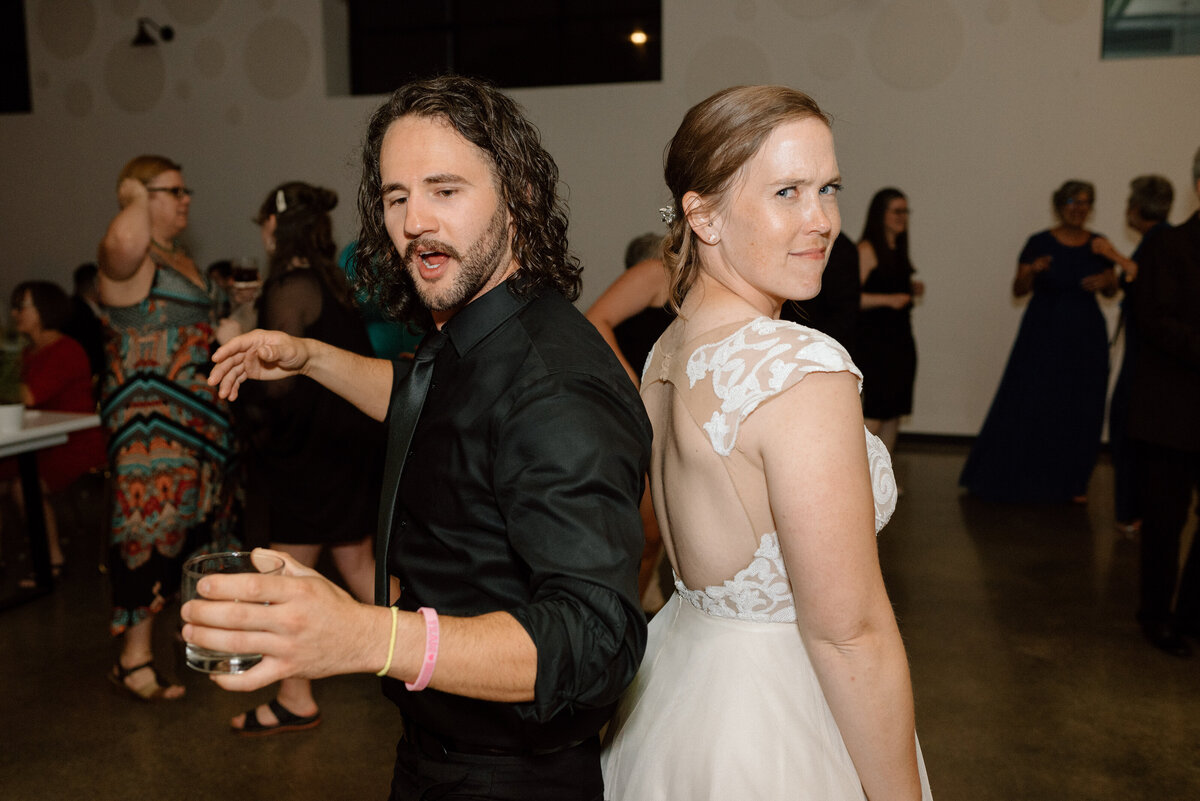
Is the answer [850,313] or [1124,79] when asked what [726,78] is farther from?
[850,313]

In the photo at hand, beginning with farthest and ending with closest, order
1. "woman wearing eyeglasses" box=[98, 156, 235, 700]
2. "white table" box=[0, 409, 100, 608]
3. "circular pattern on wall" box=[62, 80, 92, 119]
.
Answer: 1. "circular pattern on wall" box=[62, 80, 92, 119]
2. "white table" box=[0, 409, 100, 608]
3. "woman wearing eyeglasses" box=[98, 156, 235, 700]

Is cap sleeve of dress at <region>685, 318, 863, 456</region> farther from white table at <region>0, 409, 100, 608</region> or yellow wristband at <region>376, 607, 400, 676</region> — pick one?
white table at <region>0, 409, 100, 608</region>

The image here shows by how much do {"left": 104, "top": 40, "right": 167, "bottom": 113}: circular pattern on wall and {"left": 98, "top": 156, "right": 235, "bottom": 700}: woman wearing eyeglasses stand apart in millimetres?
6310

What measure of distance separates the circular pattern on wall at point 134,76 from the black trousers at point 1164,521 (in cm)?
842

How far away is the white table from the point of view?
367 cm

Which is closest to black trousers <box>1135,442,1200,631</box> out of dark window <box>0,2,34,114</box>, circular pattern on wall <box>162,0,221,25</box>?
circular pattern on wall <box>162,0,221,25</box>

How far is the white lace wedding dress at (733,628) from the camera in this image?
1.26 metres

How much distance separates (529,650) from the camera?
906 mm

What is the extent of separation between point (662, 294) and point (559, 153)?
509 centimetres

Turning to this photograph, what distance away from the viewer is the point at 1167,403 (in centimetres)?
316

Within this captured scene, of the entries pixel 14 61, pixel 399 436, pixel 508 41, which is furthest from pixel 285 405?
pixel 14 61

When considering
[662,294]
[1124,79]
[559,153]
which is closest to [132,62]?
[559,153]

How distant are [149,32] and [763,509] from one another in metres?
9.03

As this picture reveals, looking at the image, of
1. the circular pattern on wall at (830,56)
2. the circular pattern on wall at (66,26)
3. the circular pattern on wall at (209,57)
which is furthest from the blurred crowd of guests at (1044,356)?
the circular pattern on wall at (66,26)
